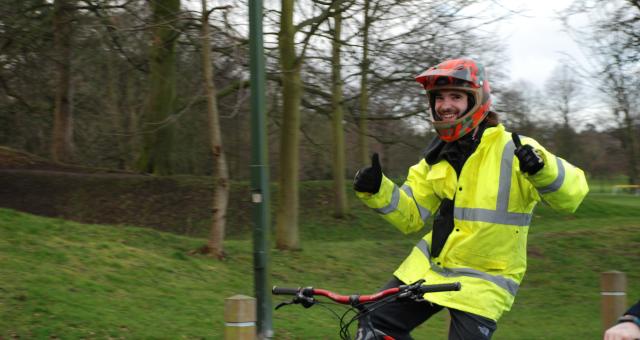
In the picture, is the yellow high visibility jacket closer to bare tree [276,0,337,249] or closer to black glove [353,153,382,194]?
black glove [353,153,382,194]

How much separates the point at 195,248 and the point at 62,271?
4.18 metres

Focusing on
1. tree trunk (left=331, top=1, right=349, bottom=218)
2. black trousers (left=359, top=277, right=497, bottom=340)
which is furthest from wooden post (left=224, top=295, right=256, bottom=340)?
tree trunk (left=331, top=1, right=349, bottom=218)

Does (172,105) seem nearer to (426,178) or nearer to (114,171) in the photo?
(114,171)

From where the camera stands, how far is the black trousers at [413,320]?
3.70m

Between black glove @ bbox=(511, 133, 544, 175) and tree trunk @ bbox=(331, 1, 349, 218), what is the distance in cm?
1105

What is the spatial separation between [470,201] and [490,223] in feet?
0.47

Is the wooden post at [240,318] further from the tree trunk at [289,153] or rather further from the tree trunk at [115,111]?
the tree trunk at [115,111]

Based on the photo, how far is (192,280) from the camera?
11.5 m

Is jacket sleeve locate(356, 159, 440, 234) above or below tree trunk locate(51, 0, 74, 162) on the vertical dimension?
below

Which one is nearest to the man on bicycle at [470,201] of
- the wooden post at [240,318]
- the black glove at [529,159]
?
the black glove at [529,159]

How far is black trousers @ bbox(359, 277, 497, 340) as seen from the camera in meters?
3.70

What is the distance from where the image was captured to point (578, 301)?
542 inches

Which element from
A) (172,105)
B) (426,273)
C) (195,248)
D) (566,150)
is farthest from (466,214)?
(566,150)

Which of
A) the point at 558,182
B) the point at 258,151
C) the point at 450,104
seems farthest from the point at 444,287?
the point at 258,151
